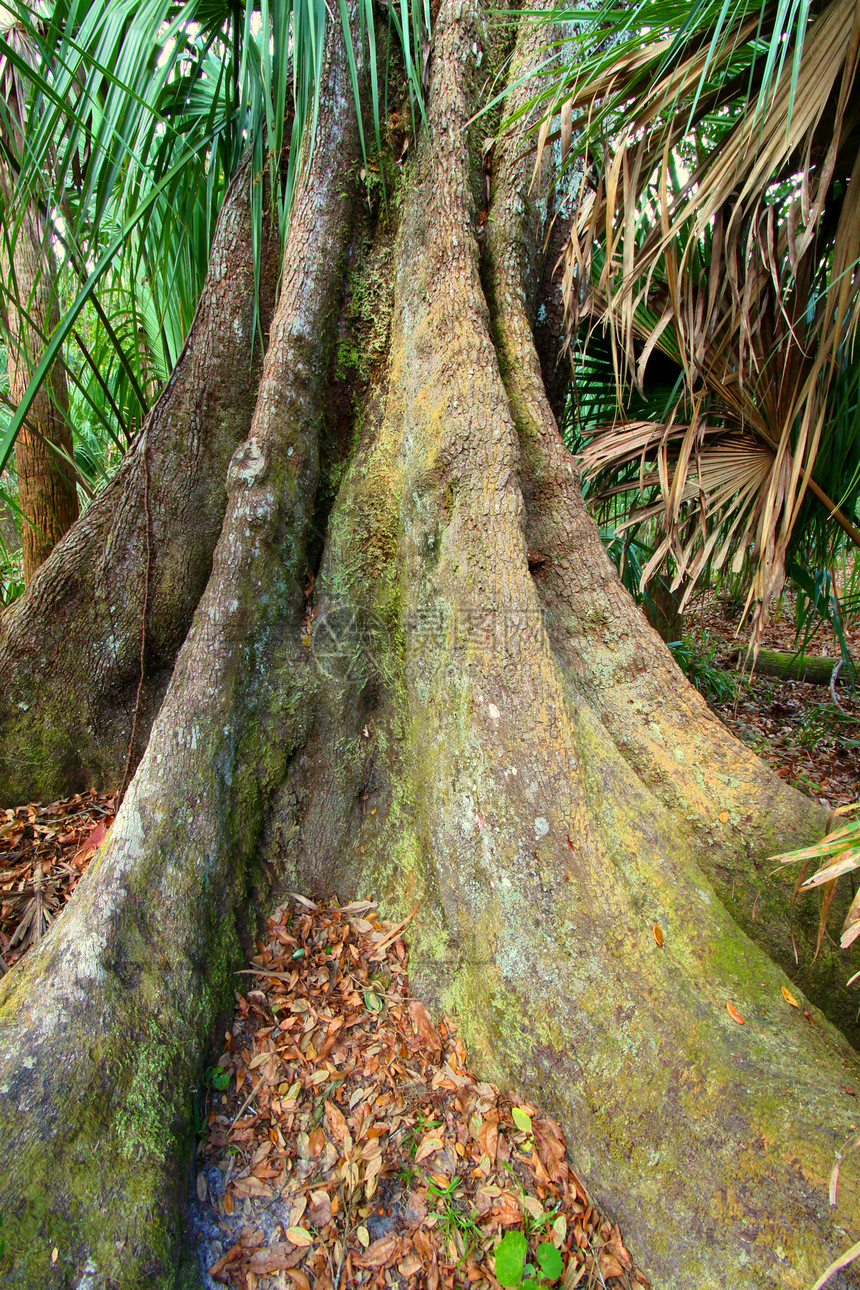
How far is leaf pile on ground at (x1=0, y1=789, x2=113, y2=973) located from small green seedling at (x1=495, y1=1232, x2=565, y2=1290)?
1.54 m

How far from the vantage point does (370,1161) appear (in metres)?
1.67

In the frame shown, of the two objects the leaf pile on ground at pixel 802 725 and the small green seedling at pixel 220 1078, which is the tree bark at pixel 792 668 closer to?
the leaf pile on ground at pixel 802 725

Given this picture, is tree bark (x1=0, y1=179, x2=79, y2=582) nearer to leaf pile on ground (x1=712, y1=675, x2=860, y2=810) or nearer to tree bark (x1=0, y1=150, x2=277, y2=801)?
tree bark (x1=0, y1=150, x2=277, y2=801)

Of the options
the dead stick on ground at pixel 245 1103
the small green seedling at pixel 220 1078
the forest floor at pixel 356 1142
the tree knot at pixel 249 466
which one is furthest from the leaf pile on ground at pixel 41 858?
the tree knot at pixel 249 466

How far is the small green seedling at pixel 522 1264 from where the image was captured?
4.63 ft

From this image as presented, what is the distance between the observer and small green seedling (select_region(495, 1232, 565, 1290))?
1412 millimetres

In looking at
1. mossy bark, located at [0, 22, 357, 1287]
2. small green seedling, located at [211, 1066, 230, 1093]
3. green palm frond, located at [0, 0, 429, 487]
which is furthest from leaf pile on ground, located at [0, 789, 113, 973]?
green palm frond, located at [0, 0, 429, 487]

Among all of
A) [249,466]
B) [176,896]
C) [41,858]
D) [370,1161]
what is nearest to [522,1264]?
[370,1161]

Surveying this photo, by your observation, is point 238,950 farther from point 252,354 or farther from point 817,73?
point 817,73

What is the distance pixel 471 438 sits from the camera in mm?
2104

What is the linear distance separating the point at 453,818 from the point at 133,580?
1.67m

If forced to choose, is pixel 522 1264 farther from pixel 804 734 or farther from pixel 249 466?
pixel 804 734

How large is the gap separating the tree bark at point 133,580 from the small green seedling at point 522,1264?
2.04 metres

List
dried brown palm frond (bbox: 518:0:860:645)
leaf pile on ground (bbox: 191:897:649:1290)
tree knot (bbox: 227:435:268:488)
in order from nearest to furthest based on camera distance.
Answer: leaf pile on ground (bbox: 191:897:649:1290)
dried brown palm frond (bbox: 518:0:860:645)
tree knot (bbox: 227:435:268:488)
